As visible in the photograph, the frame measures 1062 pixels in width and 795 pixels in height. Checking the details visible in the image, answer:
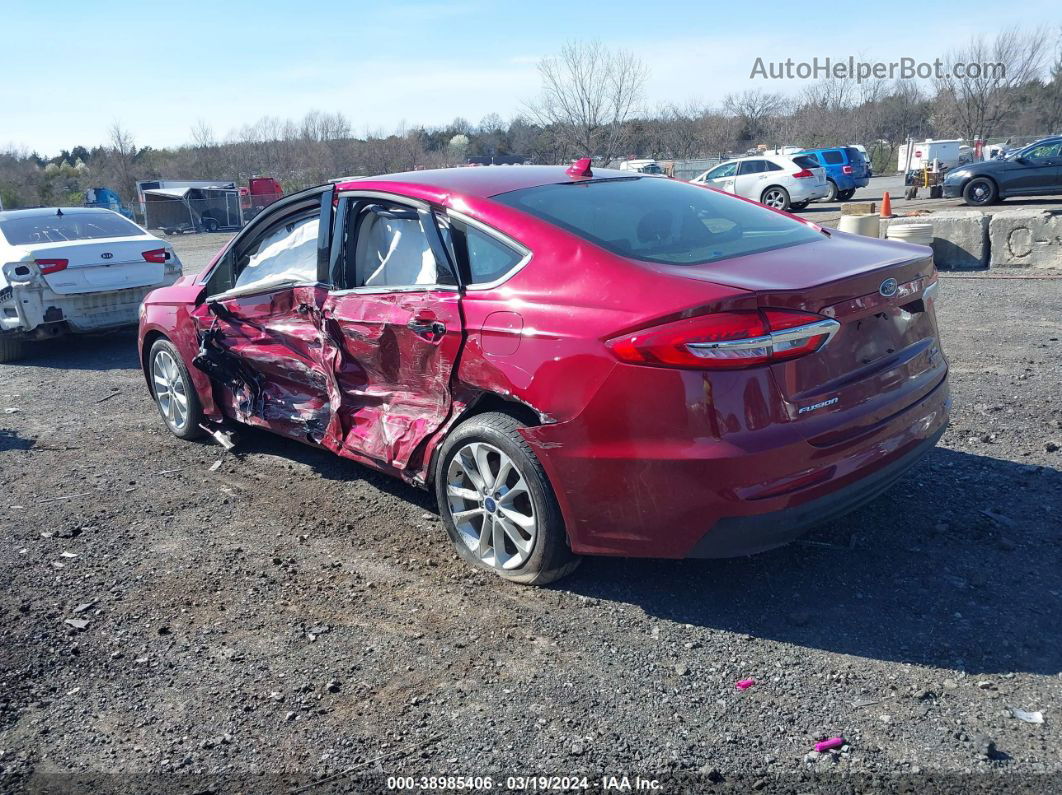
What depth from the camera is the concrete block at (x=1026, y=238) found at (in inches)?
402

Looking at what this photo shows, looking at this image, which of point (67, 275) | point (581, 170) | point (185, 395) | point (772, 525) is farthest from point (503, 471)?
point (67, 275)

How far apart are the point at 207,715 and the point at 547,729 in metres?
1.17

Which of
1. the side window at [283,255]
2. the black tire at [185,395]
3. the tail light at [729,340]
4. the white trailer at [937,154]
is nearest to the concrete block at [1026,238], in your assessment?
the tail light at [729,340]

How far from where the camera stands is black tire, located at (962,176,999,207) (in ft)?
70.1

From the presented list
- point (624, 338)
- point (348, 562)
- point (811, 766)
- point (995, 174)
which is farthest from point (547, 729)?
point (995, 174)

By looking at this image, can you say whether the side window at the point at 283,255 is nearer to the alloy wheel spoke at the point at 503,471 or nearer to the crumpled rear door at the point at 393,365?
the crumpled rear door at the point at 393,365

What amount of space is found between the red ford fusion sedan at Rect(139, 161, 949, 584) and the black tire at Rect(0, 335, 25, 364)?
6124 mm

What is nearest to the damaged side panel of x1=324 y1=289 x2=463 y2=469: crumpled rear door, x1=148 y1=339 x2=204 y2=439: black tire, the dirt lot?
x1=324 y1=289 x2=463 y2=469: crumpled rear door

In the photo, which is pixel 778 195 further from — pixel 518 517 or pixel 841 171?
pixel 518 517

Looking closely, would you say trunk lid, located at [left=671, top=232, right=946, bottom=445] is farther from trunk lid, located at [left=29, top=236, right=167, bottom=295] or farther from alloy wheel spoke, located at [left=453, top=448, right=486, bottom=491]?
trunk lid, located at [left=29, top=236, right=167, bottom=295]

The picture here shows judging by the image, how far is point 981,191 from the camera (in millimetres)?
21531

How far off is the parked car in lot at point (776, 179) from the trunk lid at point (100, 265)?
701 inches

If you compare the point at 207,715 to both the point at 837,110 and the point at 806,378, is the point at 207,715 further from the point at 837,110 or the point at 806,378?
the point at 837,110

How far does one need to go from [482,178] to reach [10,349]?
7.57 meters
